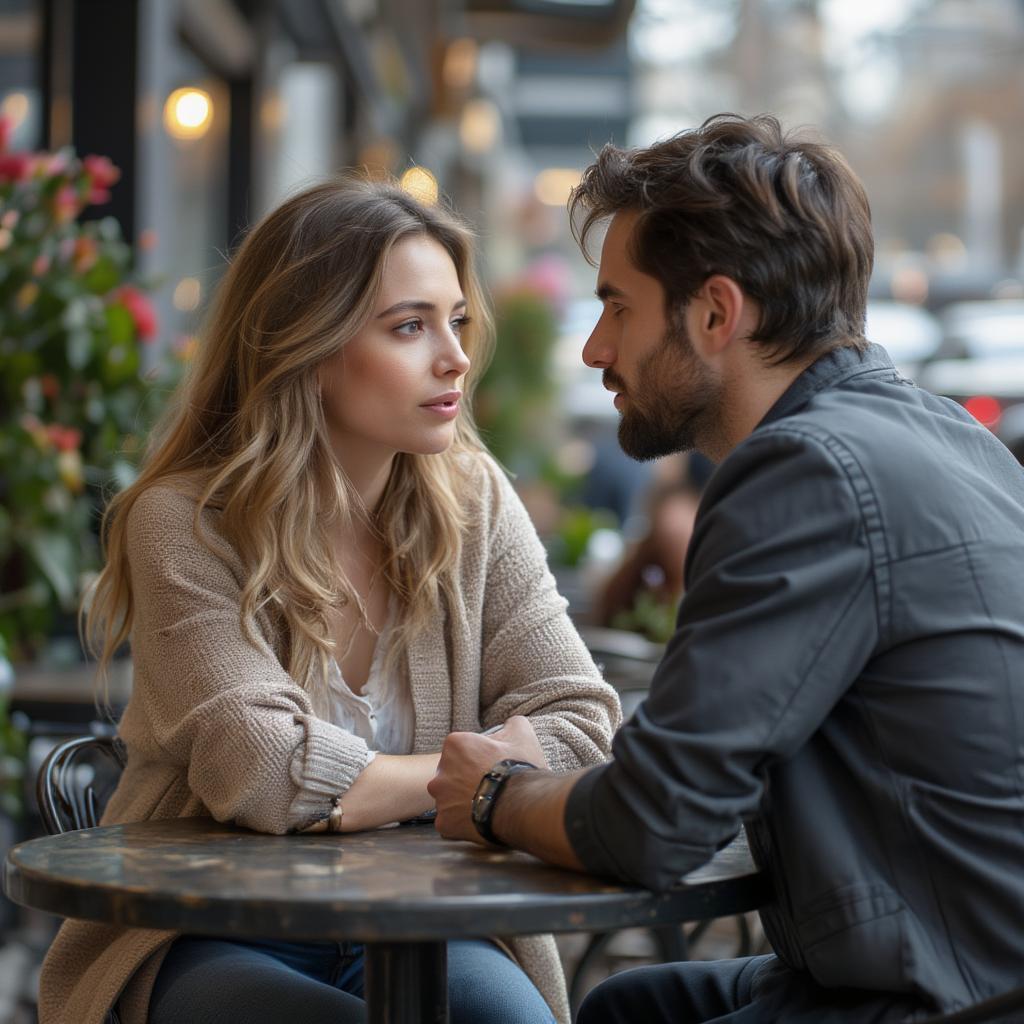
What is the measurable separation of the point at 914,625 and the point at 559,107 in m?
18.7

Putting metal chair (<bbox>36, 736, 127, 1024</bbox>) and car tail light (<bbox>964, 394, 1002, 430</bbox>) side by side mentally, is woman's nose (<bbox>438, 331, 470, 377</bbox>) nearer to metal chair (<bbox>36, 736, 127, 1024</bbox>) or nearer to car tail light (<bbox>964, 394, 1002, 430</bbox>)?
metal chair (<bbox>36, 736, 127, 1024</bbox>)

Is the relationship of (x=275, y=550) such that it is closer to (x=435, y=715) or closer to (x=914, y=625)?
(x=435, y=715)

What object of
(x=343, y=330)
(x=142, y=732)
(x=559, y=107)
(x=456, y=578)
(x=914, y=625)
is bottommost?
(x=142, y=732)

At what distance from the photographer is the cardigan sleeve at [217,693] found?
1.67 meters

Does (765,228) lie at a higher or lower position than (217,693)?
higher

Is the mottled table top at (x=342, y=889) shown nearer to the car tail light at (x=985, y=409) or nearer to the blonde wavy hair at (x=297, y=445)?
the blonde wavy hair at (x=297, y=445)

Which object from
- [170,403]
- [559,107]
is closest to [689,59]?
[559,107]

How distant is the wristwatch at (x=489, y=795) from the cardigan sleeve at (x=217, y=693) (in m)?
0.25

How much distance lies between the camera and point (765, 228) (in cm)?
156

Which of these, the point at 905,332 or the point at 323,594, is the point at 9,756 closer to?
the point at 323,594

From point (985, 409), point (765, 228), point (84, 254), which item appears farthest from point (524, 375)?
point (765, 228)

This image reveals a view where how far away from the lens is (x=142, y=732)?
1.89 metres

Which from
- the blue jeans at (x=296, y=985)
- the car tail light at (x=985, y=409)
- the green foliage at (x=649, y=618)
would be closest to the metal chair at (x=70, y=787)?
the blue jeans at (x=296, y=985)

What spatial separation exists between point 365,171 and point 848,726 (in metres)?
1.24
